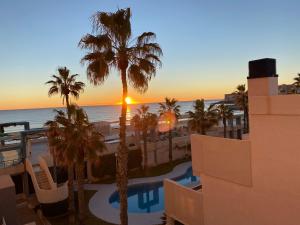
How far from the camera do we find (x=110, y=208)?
2097cm

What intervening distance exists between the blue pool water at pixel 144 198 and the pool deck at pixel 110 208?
0.57 metres

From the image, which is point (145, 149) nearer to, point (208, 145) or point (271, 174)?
point (208, 145)

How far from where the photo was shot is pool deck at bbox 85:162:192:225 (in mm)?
18766

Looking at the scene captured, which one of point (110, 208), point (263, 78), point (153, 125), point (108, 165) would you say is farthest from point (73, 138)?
point (153, 125)

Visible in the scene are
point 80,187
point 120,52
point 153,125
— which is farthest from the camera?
point 153,125

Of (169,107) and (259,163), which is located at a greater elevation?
(169,107)

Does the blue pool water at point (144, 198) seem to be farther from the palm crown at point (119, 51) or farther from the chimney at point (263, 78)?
the chimney at point (263, 78)

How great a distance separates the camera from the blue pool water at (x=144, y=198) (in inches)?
874

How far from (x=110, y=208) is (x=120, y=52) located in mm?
12976

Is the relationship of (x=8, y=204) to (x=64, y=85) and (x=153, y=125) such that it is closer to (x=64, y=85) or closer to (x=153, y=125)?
(x=64, y=85)

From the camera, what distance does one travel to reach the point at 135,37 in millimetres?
13344

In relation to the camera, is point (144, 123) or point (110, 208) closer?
point (110, 208)

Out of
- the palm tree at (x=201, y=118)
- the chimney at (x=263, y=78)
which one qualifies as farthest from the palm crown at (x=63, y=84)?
the chimney at (x=263, y=78)

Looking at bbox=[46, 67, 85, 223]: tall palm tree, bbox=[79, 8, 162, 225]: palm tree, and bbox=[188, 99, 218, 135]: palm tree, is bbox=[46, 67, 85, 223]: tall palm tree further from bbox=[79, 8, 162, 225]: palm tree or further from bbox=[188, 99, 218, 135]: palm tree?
bbox=[188, 99, 218, 135]: palm tree
